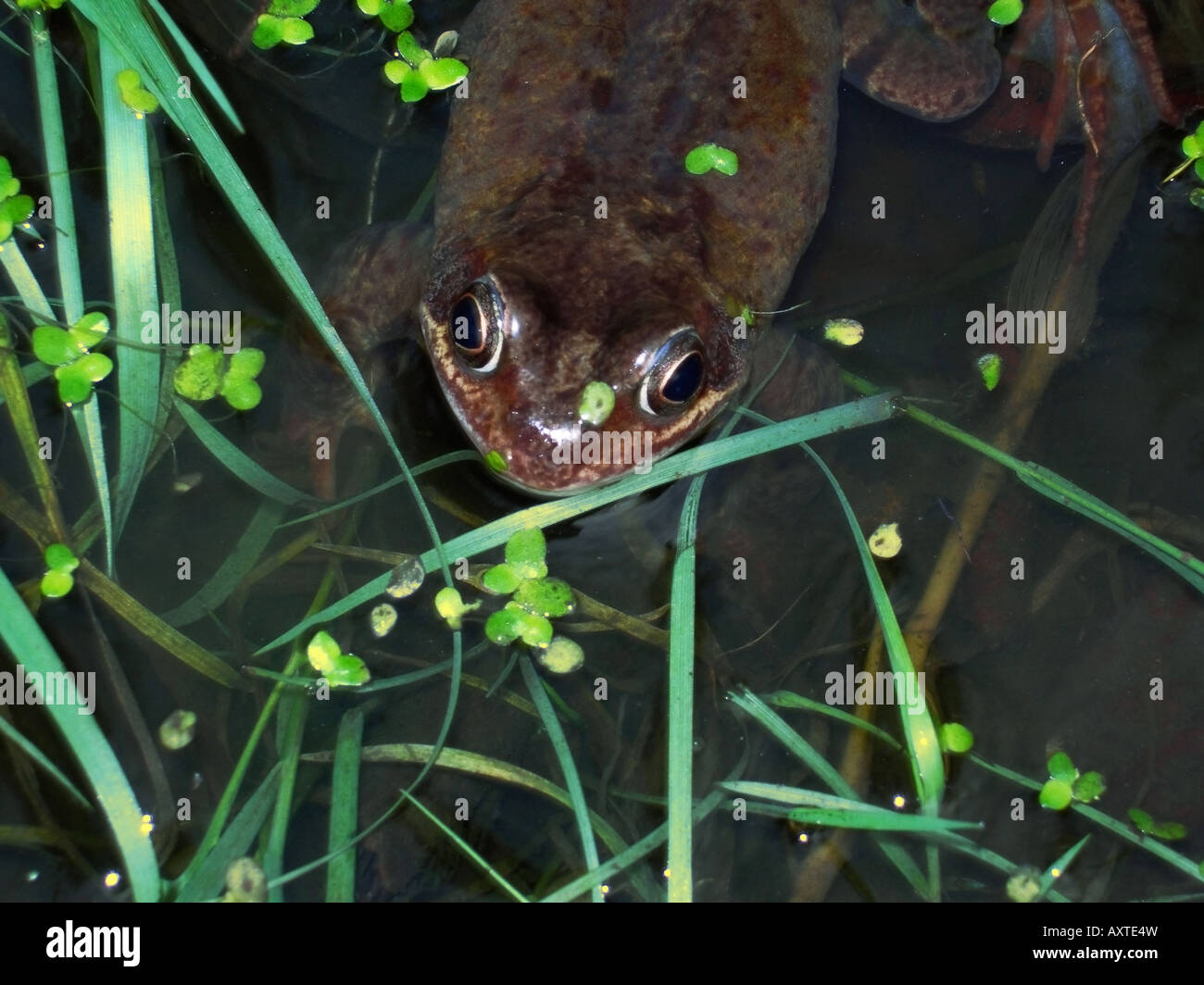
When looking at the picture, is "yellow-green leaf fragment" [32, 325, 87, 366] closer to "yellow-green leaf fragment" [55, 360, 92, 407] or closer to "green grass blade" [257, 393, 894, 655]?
"yellow-green leaf fragment" [55, 360, 92, 407]

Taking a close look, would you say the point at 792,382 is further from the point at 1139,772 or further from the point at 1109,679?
the point at 1139,772

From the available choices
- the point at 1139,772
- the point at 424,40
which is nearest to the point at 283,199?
the point at 424,40

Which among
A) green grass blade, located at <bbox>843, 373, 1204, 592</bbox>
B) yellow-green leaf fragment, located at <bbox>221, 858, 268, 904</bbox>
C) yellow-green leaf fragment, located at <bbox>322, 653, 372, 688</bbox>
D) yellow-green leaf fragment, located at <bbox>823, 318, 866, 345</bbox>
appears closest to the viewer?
yellow-green leaf fragment, located at <bbox>221, 858, 268, 904</bbox>

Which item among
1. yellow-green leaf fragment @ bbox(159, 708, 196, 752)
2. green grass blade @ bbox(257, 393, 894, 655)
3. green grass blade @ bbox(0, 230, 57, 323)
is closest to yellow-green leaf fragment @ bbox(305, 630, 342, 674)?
green grass blade @ bbox(257, 393, 894, 655)

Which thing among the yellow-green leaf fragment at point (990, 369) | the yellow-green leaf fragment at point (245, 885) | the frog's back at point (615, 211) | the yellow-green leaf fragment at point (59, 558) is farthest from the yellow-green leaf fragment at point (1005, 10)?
the yellow-green leaf fragment at point (245, 885)

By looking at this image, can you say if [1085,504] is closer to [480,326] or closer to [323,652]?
[480,326]

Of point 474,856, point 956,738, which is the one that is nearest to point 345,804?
point 474,856

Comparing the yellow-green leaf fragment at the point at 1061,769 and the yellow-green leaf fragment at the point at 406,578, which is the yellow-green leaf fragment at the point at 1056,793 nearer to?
the yellow-green leaf fragment at the point at 1061,769
